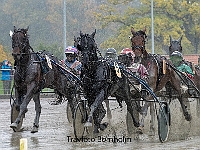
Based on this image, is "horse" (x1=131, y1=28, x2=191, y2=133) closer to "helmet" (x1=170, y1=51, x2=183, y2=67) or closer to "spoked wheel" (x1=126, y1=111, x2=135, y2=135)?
"spoked wheel" (x1=126, y1=111, x2=135, y2=135)

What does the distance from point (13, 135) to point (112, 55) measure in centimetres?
358

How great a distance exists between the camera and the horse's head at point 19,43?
495 inches

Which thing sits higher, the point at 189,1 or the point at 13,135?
the point at 189,1

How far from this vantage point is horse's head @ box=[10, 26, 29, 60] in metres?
12.6

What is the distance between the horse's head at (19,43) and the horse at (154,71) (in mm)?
2119

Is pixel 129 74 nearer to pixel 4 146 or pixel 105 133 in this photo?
pixel 105 133

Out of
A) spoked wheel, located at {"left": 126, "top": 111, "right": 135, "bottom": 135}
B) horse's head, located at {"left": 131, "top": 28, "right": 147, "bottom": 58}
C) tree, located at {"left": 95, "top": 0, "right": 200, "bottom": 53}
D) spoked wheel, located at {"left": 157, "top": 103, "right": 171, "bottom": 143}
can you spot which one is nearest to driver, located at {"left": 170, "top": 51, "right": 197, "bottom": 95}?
horse's head, located at {"left": 131, "top": 28, "right": 147, "bottom": 58}

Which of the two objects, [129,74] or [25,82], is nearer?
[129,74]

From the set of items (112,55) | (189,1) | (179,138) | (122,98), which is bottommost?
(179,138)

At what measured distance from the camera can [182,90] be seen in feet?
46.5

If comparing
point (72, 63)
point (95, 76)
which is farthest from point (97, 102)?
point (72, 63)

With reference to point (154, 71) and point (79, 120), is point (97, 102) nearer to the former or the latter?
point (79, 120)

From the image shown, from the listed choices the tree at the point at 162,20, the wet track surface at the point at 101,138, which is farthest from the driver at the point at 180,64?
the tree at the point at 162,20

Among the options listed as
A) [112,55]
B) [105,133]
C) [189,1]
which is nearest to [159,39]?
[189,1]
